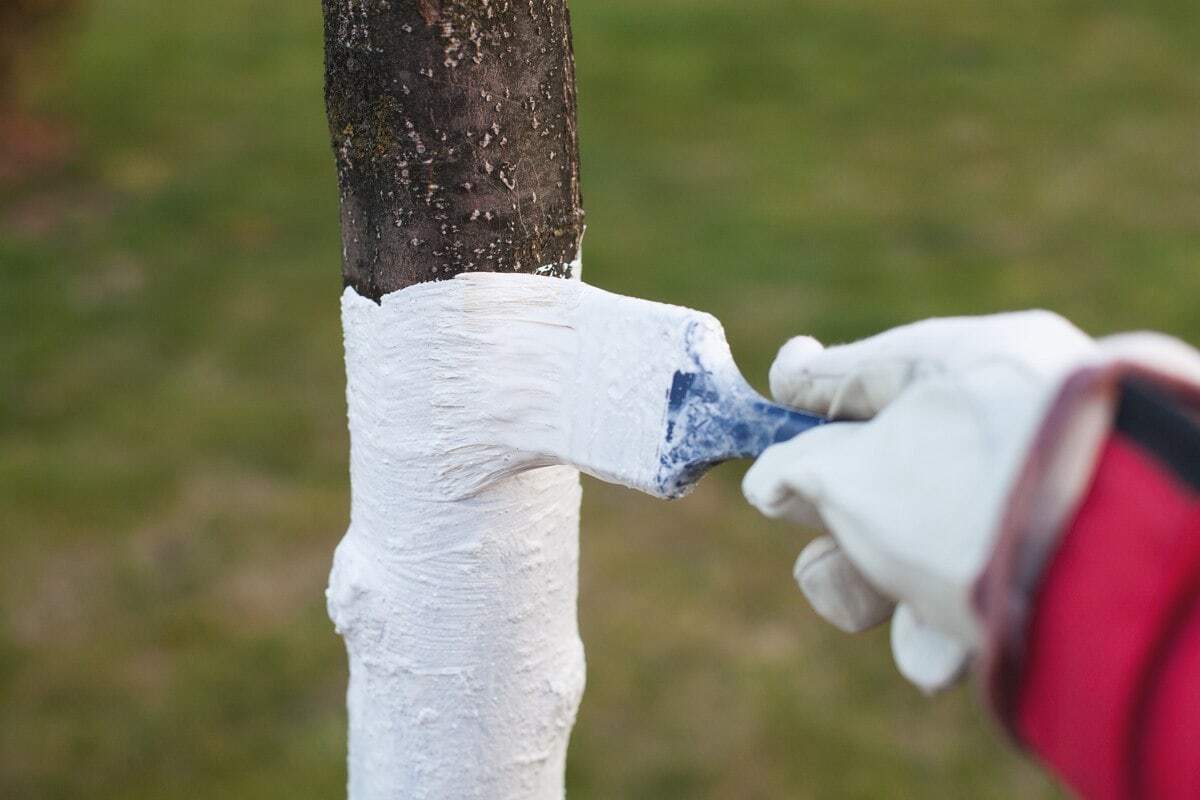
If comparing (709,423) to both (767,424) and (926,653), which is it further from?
(926,653)

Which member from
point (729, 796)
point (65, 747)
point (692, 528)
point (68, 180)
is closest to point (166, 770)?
point (65, 747)

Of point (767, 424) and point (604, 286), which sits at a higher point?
point (767, 424)

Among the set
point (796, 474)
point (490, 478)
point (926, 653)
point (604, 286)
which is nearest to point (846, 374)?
point (796, 474)

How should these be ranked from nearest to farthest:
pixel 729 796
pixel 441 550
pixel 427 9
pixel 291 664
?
1. pixel 427 9
2. pixel 441 550
3. pixel 729 796
4. pixel 291 664

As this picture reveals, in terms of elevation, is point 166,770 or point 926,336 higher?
point 926,336

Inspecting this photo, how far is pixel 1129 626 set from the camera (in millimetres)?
655

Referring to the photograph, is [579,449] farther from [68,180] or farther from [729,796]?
[68,180]

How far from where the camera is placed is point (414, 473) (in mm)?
1055

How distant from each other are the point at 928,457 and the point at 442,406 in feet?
1.44

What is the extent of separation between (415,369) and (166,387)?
282 cm

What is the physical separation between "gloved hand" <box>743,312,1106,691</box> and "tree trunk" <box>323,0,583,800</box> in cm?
32

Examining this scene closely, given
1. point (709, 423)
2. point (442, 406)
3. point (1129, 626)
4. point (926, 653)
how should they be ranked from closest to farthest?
1. point (1129, 626)
2. point (926, 653)
3. point (709, 423)
4. point (442, 406)

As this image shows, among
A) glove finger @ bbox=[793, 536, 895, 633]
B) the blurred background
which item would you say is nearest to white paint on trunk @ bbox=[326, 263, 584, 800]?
glove finger @ bbox=[793, 536, 895, 633]

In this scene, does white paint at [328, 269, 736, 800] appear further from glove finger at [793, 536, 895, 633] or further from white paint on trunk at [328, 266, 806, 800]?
glove finger at [793, 536, 895, 633]
